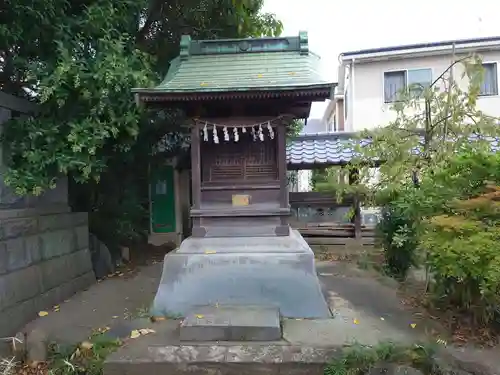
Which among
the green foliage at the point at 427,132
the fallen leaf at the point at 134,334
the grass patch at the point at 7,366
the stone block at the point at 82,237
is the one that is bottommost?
the grass patch at the point at 7,366

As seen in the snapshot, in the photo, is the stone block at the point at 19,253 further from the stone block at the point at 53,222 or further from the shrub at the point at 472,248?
the shrub at the point at 472,248

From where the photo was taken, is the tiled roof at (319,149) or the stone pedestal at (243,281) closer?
the stone pedestal at (243,281)

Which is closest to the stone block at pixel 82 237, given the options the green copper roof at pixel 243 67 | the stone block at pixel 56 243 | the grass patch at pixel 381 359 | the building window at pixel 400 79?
the stone block at pixel 56 243

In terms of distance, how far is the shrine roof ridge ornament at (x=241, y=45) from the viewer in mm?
7559

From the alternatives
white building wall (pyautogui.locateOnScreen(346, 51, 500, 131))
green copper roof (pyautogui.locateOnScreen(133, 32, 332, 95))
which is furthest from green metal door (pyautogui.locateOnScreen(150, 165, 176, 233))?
white building wall (pyautogui.locateOnScreen(346, 51, 500, 131))

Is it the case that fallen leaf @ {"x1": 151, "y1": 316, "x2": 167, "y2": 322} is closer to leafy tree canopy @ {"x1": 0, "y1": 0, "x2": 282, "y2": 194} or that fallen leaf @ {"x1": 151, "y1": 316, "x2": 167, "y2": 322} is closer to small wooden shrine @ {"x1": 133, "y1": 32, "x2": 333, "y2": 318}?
small wooden shrine @ {"x1": 133, "y1": 32, "x2": 333, "y2": 318}

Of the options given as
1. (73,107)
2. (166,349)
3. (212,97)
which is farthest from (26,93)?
(166,349)

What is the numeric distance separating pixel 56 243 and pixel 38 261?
626mm

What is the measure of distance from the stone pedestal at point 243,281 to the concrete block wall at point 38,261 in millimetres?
1934

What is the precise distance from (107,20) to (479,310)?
661 cm

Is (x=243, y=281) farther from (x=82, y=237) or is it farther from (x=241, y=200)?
(x=82, y=237)

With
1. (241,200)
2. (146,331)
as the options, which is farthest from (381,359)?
(241,200)

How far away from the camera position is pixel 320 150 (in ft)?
37.9

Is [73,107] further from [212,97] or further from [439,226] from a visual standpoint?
[439,226]
